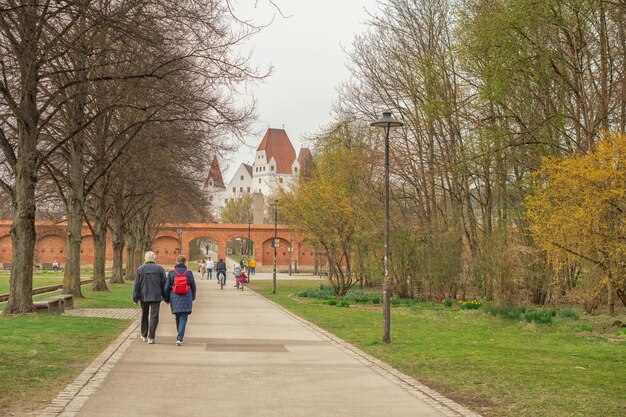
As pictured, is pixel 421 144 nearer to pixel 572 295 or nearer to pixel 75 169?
pixel 572 295

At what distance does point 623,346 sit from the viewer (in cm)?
1484

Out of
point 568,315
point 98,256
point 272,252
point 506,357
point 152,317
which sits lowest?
point 506,357

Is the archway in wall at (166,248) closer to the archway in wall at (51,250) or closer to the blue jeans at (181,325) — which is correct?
the archway in wall at (51,250)

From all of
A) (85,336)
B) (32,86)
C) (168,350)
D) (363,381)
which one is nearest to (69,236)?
(32,86)

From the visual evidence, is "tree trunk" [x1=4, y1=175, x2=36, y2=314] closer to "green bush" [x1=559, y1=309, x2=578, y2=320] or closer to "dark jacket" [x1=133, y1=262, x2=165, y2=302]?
"dark jacket" [x1=133, y1=262, x2=165, y2=302]

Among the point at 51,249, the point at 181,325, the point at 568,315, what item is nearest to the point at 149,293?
the point at 181,325

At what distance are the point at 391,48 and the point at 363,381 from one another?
25241mm

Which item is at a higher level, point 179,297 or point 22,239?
point 22,239

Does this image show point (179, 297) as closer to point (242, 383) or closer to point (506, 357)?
point (242, 383)

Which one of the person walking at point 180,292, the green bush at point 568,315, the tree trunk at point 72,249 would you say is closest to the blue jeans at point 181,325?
the person walking at point 180,292

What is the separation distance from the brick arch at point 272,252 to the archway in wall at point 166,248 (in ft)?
33.5

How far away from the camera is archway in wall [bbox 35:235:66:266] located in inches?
3265

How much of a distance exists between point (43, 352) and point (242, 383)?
3.83 metres

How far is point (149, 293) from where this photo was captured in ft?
43.6
